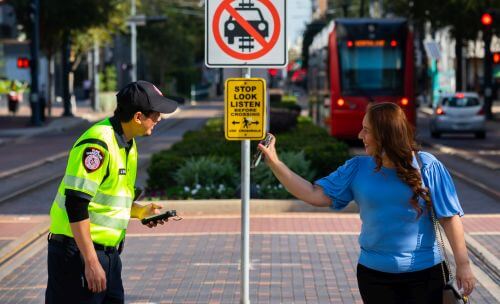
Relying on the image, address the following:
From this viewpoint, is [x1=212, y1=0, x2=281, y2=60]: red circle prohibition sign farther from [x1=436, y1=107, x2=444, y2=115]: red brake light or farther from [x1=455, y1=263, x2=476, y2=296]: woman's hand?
[x1=436, y1=107, x2=444, y2=115]: red brake light

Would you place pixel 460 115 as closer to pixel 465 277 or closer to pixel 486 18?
pixel 486 18

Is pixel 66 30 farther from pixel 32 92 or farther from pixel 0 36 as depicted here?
pixel 0 36

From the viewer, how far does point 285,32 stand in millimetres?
8633

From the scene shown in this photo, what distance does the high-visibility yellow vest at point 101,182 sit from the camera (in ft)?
18.6

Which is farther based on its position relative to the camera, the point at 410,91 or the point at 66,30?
the point at 66,30

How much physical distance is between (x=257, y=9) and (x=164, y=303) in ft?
8.59

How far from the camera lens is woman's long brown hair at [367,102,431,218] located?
5379 mm

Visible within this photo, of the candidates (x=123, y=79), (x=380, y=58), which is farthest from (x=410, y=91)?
(x=123, y=79)

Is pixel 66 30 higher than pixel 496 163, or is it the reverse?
pixel 66 30

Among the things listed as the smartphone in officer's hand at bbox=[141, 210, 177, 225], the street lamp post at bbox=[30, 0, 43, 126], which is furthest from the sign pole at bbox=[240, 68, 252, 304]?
the street lamp post at bbox=[30, 0, 43, 126]

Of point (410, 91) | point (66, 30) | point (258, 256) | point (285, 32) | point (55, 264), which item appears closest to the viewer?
point (55, 264)

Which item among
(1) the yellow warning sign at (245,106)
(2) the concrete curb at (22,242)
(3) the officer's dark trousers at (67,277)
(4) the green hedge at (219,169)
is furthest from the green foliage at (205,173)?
(3) the officer's dark trousers at (67,277)

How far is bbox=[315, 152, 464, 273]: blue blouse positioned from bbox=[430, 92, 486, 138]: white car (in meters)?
33.9

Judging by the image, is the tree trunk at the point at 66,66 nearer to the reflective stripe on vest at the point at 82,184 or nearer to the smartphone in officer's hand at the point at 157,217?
the smartphone in officer's hand at the point at 157,217
